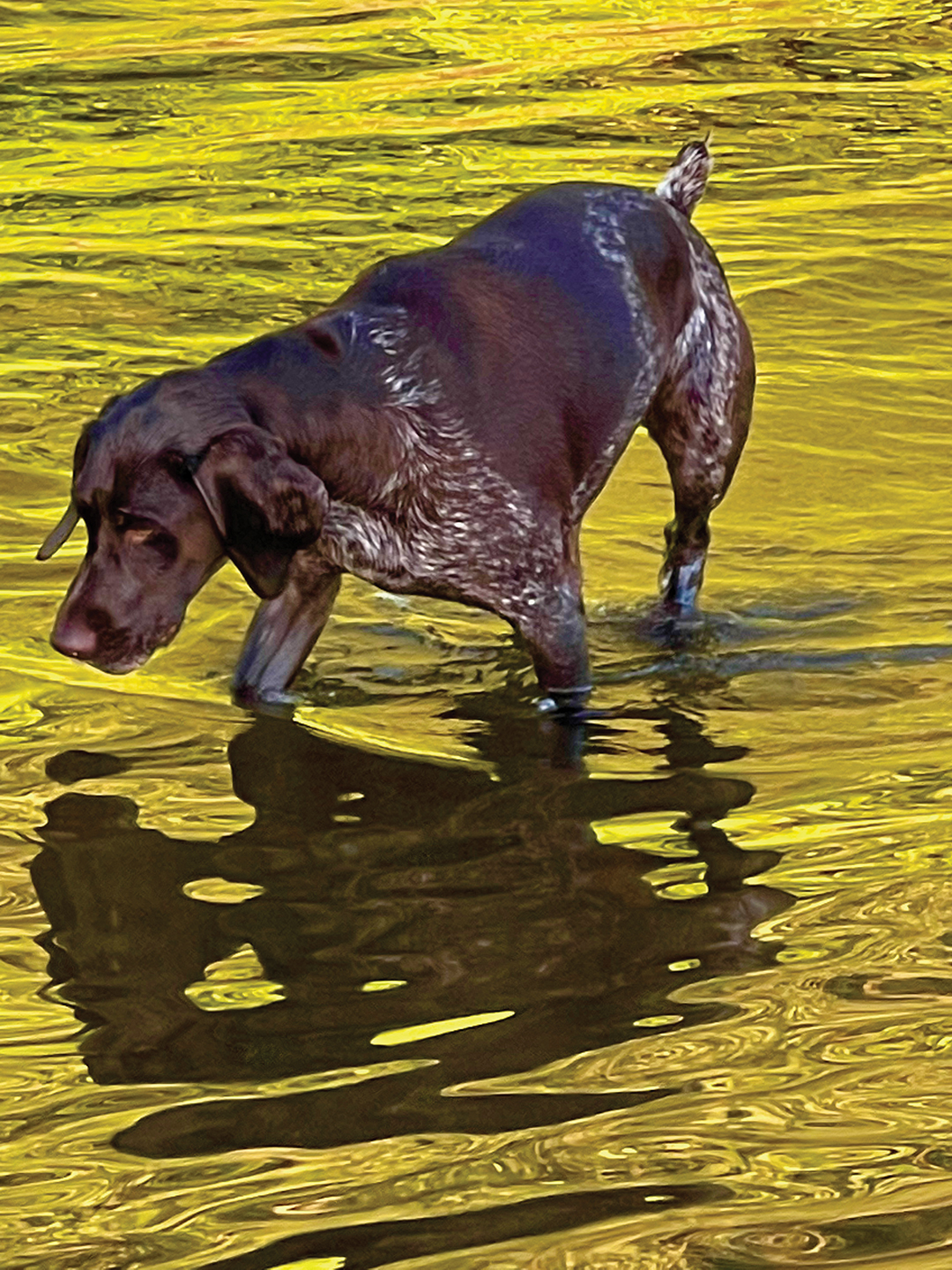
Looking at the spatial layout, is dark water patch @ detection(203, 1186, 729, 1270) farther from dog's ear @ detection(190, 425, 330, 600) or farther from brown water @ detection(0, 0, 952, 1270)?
dog's ear @ detection(190, 425, 330, 600)

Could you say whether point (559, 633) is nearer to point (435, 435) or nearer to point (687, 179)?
point (435, 435)

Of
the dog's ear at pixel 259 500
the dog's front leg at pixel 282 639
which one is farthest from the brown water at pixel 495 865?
the dog's ear at pixel 259 500

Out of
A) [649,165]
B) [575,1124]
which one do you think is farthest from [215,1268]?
[649,165]

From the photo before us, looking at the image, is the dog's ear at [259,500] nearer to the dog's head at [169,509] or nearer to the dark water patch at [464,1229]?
the dog's head at [169,509]

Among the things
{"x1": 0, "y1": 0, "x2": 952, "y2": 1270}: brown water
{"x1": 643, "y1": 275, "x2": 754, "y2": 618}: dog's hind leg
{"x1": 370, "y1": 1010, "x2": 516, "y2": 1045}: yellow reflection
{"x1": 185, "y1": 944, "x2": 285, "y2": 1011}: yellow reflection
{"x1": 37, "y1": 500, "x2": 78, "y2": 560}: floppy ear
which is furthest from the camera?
{"x1": 643, "y1": 275, "x2": 754, "y2": 618}: dog's hind leg

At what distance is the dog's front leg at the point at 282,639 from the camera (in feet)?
19.3

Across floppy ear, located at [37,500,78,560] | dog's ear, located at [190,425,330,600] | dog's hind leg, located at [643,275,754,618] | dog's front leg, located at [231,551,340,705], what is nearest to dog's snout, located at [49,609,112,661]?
floppy ear, located at [37,500,78,560]

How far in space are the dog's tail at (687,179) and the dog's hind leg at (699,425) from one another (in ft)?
0.95

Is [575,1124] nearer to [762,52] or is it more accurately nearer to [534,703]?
[534,703]

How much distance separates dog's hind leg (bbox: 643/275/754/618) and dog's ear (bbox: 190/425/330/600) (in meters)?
1.54

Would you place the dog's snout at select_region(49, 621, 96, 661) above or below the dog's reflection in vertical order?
above

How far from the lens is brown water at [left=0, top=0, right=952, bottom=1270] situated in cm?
388

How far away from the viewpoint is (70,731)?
231 inches

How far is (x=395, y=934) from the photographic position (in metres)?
4.82
